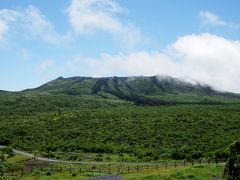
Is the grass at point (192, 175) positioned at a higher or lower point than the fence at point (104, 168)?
higher

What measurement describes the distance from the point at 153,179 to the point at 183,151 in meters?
30.1

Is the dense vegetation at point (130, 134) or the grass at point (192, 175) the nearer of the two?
the grass at point (192, 175)

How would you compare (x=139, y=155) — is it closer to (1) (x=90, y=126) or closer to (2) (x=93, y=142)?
(2) (x=93, y=142)

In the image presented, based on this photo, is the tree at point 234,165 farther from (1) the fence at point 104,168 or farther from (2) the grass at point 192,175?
(1) the fence at point 104,168

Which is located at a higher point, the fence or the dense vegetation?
the dense vegetation

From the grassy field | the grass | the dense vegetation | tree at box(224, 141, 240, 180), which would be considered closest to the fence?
the grassy field

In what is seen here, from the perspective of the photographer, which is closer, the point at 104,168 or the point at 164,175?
the point at 164,175

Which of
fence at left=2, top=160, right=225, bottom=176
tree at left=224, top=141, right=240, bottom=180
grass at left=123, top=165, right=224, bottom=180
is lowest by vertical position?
fence at left=2, top=160, right=225, bottom=176

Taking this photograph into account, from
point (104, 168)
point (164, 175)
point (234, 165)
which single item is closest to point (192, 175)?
point (164, 175)

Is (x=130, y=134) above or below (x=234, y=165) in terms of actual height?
below

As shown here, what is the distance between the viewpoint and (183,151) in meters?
79.7

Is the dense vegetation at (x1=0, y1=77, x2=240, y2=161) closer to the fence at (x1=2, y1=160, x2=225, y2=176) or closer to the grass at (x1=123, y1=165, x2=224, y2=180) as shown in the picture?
the fence at (x1=2, y1=160, x2=225, y2=176)

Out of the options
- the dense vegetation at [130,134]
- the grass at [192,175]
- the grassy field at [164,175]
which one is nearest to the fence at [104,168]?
the grassy field at [164,175]

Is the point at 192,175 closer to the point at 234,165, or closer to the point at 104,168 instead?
the point at 234,165
